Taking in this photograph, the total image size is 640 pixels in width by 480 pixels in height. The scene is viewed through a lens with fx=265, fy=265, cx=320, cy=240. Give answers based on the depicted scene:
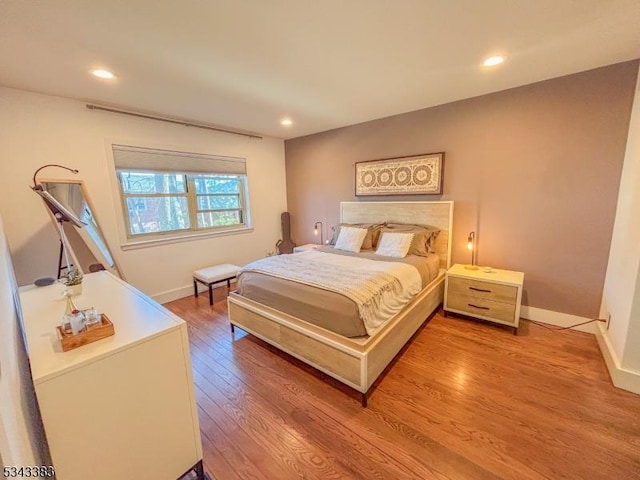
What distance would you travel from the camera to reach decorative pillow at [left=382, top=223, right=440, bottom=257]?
307cm

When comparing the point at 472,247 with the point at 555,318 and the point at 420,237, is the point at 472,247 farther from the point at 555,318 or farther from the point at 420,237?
the point at 555,318

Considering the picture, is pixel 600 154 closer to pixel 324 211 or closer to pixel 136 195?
pixel 324 211

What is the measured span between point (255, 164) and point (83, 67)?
249cm

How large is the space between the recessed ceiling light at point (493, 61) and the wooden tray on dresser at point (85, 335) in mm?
3024

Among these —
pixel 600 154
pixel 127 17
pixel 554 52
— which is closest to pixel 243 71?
pixel 127 17

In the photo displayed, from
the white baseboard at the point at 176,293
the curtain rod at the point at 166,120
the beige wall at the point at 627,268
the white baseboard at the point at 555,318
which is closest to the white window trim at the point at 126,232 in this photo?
the curtain rod at the point at 166,120

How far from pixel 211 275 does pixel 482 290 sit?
125 inches

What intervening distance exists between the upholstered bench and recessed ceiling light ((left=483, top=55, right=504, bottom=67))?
11.4 ft

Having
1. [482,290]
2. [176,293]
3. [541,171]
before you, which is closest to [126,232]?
[176,293]

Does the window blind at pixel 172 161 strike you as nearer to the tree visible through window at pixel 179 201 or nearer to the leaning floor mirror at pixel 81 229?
the tree visible through window at pixel 179 201

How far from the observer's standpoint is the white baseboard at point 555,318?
2.56 m

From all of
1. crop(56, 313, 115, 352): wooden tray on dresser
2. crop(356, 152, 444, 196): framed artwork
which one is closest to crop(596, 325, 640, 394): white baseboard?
crop(356, 152, 444, 196): framed artwork

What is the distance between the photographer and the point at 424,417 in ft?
5.52

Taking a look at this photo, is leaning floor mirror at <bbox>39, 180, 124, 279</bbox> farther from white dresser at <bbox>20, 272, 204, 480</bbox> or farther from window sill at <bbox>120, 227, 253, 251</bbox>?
white dresser at <bbox>20, 272, 204, 480</bbox>
